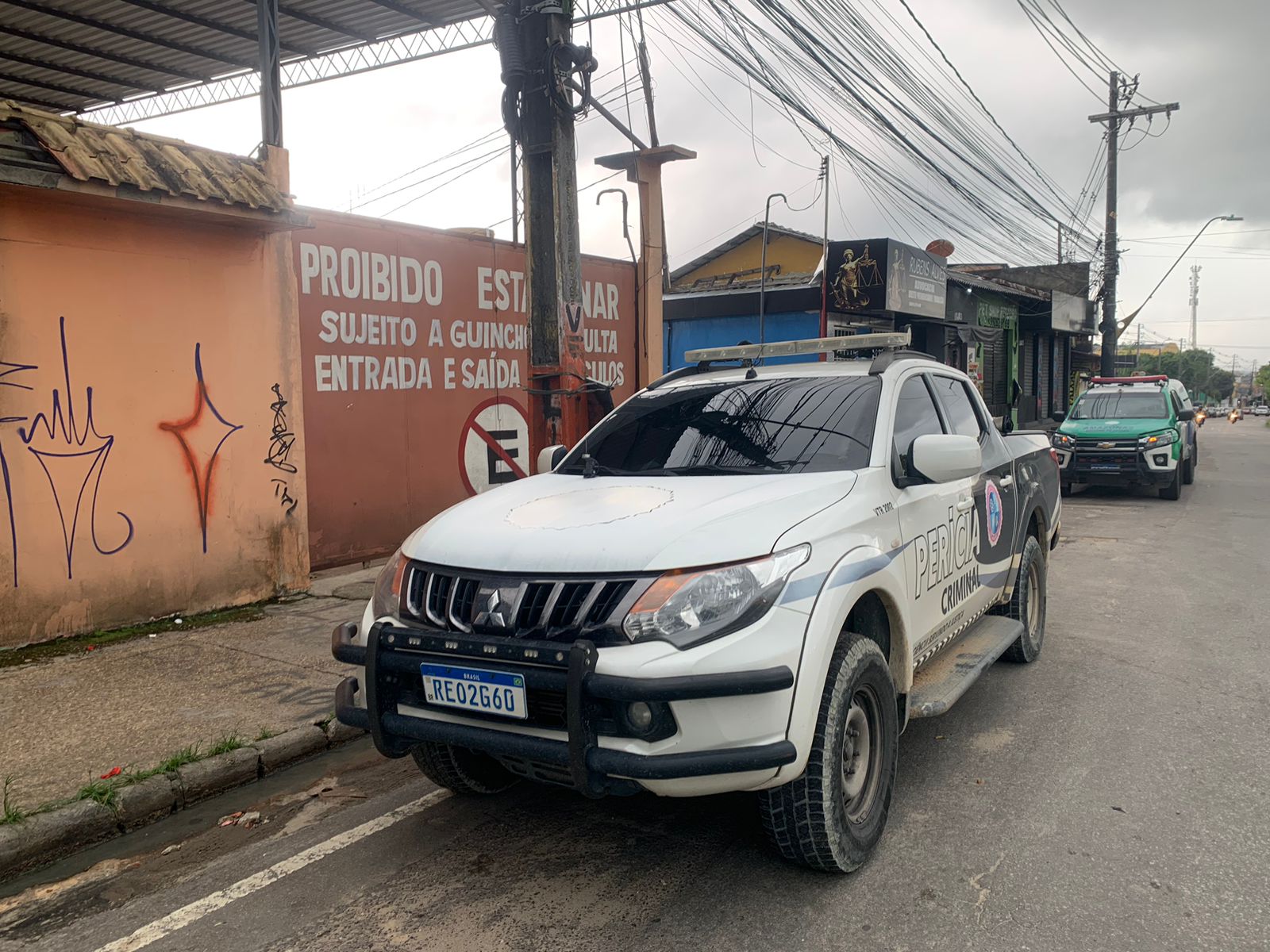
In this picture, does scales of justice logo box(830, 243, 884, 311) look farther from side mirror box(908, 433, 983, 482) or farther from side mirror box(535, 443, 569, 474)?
side mirror box(908, 433, 983, 482)

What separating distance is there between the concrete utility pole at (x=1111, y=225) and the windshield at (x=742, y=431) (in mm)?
26041

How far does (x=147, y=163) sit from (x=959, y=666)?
5.90 metres

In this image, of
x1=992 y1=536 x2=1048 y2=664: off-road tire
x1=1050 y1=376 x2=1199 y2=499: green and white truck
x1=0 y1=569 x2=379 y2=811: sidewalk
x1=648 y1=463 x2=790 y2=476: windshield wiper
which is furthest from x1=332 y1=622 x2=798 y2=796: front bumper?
x1=1050 y1=376 x2=1199 y2=499: green and white truck

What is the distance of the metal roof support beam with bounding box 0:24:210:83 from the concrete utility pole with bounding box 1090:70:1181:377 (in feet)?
77.6

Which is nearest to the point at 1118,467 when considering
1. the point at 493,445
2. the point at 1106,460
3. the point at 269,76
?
the point at 1106,460

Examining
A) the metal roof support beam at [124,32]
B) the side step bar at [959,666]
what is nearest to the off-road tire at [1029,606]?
the side step bar at [959,666]

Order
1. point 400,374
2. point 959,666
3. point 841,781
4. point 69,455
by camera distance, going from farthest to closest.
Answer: point 400,374 < point 69,455 < point 959,666 < point 841,781

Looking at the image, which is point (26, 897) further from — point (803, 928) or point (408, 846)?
point (803, 928)

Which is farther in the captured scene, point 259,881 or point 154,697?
point 154,697

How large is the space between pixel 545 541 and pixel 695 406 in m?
1.60

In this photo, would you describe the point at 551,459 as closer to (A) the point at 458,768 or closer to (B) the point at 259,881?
(A) the point at 458,768

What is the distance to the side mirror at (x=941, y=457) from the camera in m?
3.77

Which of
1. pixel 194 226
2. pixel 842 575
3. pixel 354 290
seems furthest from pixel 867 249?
pixel 842 575

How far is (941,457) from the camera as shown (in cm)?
376
